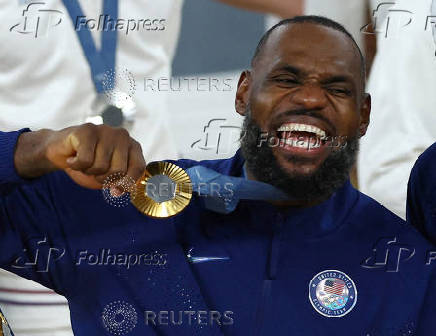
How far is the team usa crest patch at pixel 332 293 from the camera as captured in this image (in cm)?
135

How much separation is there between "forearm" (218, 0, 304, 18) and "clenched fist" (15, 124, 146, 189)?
30.6 inches

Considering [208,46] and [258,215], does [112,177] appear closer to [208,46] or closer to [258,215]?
[258,215]

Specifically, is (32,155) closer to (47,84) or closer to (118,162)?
(118,162)

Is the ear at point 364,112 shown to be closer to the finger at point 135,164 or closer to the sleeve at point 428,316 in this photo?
the sleeve at point 428,316

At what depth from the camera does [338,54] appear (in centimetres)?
140

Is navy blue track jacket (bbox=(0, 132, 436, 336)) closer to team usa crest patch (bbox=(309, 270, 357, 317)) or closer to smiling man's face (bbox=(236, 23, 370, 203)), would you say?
team usa crest patch (bbox=(309, 270, 357, 317))

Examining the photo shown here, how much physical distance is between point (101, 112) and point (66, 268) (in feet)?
1.35

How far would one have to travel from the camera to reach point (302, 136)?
136cm

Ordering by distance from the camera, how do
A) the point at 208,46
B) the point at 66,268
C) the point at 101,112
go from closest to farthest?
the point at 66,268
the point at 101,112
the point at 208,46

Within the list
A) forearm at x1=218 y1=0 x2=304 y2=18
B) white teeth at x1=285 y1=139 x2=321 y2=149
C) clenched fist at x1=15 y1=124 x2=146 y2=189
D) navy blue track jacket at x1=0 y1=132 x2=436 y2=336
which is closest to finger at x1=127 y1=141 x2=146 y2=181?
clenched fist at x1=15 y1=124 x2=146 y2=189

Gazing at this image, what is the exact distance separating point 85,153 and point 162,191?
0.23 meters

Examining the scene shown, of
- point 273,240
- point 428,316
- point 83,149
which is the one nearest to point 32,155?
point 83,149

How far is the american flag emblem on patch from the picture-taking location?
136 centimetres

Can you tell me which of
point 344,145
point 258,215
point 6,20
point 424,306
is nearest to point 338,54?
point 344,145
